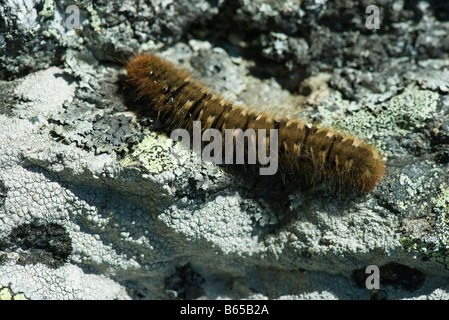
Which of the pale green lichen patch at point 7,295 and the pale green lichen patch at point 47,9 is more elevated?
the pale green lichen patch at point 47,9

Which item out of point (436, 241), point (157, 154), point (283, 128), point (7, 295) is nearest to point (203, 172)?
point (157, 154)

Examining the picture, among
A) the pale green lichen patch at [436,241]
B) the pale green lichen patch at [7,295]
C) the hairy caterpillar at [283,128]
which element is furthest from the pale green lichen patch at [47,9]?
the pale green lichen patch at [436,241]

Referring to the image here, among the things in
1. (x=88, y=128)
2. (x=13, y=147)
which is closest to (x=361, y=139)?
→ (x=88, y=128)

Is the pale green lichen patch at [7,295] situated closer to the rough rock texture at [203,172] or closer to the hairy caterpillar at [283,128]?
the rough rock texture at [203,172]

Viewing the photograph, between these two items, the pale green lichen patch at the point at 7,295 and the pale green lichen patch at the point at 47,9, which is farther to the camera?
the pale green lichen patch at the point at 47,9

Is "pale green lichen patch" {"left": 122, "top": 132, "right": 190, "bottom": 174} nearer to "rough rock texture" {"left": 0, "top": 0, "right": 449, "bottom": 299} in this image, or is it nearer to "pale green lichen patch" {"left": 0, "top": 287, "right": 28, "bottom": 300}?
"rough rock texture" {"left": 0, "top": 0, "right": 449, "bottom": 299}

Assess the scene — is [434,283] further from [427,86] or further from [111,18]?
[111,18]

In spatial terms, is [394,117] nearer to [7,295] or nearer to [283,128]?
[283,128]

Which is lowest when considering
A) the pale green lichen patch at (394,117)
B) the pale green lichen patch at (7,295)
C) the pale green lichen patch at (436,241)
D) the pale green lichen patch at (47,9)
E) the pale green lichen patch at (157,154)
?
the pale green lichen patch at (7,295)

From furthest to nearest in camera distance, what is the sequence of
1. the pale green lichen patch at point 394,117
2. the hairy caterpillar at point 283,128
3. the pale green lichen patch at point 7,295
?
the pale green lichen patch at point 394,117 → the hairy caterpillar at point 283,128 → the pale green lichen patch at point 7,295

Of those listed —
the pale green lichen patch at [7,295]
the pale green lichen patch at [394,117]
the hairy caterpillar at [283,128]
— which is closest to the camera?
the pale green lichen patch at [7,295]
